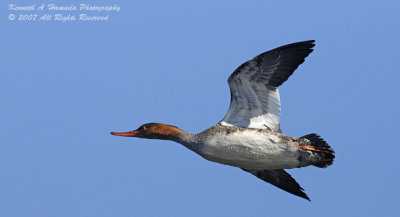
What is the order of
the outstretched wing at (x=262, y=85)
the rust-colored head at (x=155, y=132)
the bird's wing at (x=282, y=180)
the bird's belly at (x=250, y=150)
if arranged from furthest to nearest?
the bird's wing at (x=282, y=180) → the rust-colored head at (x=155, y=132) → the outstretched wing at (x=262, y=85) → the bird's belly at (x=250, y=150)

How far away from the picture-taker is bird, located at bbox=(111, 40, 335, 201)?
957 centimetres

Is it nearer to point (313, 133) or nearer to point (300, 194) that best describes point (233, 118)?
point (313, 133)

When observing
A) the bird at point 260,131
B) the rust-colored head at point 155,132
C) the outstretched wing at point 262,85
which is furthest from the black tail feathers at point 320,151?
the rust-colored head at point 155,132

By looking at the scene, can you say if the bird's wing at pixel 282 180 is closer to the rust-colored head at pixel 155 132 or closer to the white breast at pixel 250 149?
the white breast at pixel 250 149

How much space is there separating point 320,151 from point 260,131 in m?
1.05

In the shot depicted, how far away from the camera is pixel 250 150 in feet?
31.2

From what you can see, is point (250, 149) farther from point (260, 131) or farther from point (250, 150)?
point (260, 131)

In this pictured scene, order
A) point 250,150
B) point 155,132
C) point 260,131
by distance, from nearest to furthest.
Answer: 1. point 250,150
2. point 260,131
3. point 155,132

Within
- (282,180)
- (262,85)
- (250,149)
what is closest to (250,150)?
(250,149)

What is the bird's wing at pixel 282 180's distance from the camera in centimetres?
1081

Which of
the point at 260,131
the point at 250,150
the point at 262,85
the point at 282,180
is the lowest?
the point at 282,180

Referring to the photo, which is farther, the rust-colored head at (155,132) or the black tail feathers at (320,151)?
the rust-colored head at (155,132)

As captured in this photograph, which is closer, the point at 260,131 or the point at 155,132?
the point at 260,131

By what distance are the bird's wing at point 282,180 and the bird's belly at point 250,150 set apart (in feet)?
4.03
